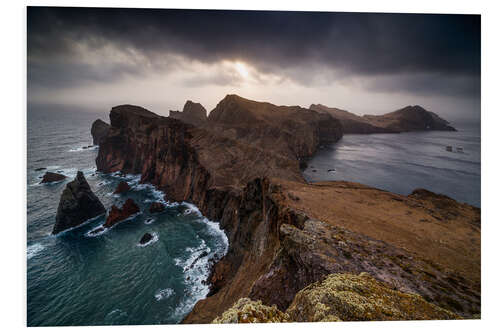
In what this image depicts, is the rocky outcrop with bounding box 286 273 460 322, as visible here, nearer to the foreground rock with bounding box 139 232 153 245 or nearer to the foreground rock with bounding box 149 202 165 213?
the foreground rock with bounding box 139 232 153 245

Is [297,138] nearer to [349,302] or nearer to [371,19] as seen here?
[371,19]

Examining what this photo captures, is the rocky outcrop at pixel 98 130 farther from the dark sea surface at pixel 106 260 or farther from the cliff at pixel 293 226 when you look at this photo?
the dark sea surface at pixel 106 260

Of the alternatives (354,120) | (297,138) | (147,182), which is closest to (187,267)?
(147,182)

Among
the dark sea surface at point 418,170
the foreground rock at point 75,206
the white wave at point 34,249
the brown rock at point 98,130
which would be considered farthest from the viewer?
the brown rock at point 98,130

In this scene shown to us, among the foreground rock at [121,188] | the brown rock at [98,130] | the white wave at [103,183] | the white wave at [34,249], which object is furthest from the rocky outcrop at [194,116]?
the white wave at [34,249]

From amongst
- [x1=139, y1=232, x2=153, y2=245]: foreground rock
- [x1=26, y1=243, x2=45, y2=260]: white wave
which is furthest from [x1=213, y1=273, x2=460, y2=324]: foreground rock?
[x1=26, y1=243, x2=45, y2=260]: white wave
